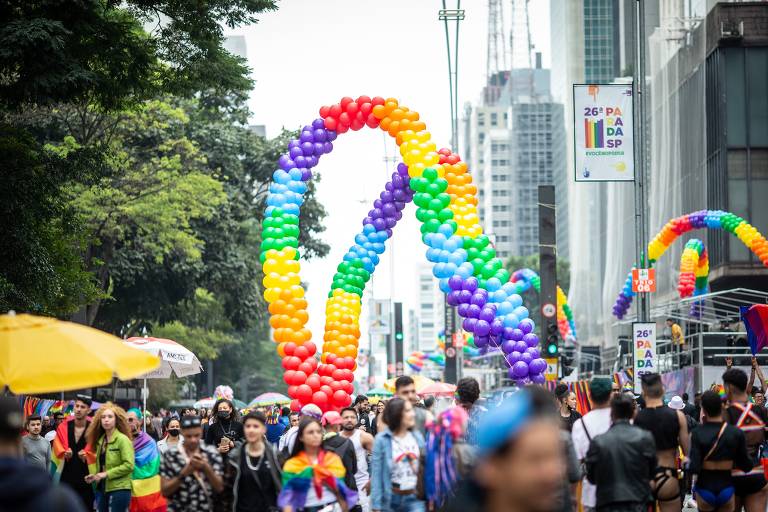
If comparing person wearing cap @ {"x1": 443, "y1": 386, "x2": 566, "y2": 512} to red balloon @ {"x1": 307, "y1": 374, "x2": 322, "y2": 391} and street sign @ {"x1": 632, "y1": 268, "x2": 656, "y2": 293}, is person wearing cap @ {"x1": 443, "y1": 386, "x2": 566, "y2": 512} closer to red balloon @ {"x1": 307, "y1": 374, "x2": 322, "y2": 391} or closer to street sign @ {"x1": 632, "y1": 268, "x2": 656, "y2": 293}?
red balloon @ {"x1": 307, "y1": 374, "x2": 322, "y2": 391}

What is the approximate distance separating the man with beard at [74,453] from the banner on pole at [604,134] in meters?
13.0

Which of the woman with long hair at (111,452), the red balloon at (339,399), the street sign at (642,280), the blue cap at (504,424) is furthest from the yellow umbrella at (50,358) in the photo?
the street sign at (642,280)

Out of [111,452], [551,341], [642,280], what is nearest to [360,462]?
[111,452]

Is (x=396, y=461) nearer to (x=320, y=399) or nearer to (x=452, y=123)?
(x=320, y=399)

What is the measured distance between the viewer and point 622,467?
10.3m

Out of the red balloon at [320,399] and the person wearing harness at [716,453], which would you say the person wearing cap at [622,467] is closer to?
the person wearing harness at [716,453]

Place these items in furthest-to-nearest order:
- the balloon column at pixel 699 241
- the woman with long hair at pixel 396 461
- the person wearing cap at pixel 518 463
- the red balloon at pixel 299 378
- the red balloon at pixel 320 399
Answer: the balloon column at pixel 699 241 < the red balloon at pixel 299 378 < the red balloon at pixel 320 399 < the woman with long hair at pixel 396 461 < the person wearing cap at pixel 518 463

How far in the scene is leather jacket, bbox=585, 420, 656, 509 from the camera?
33.9 feet

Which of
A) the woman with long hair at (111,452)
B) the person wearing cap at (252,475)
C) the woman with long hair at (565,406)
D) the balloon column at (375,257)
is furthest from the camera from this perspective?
the balloon column at (375,257)

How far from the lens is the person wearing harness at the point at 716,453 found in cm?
1166

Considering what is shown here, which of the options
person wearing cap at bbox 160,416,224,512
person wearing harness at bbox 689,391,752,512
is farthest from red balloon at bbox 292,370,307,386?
person wearing cap at bbox 160,416,224,512

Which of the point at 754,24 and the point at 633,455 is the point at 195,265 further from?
the point at 633,455

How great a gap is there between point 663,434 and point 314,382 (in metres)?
14.7

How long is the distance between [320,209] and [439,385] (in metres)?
23.0
